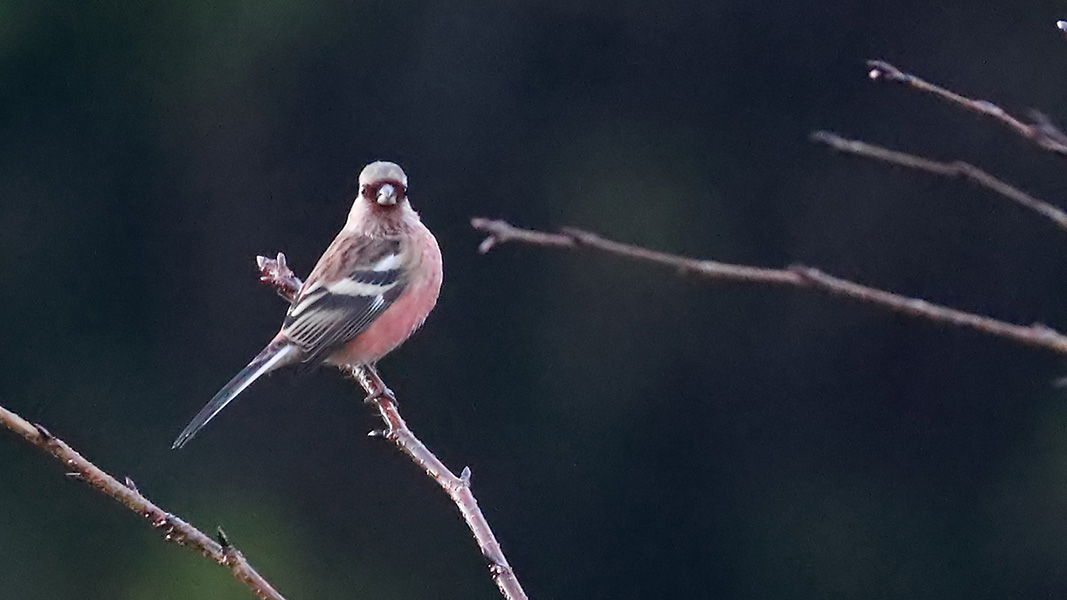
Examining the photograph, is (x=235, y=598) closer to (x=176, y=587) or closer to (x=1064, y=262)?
(x=176, y=587)

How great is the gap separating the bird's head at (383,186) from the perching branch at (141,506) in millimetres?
2183

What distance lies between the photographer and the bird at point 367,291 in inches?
133

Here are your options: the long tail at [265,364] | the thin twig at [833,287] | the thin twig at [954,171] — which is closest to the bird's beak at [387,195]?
the long tail at [265,364]

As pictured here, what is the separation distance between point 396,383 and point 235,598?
173 centimetres

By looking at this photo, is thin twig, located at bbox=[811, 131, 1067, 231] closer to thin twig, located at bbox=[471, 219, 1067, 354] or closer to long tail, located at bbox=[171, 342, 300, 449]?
thin twig, located at bbox=[471, 219, 1067, 354]

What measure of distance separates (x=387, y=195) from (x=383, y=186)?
53mm

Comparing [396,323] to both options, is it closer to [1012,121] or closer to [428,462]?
[428,462]

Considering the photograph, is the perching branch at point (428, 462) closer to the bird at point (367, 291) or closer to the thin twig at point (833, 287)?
the bird at point (367, 291)

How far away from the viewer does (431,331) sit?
37.4 ft

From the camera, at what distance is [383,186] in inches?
143

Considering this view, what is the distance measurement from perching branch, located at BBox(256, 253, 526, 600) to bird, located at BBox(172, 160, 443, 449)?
8 centimetres

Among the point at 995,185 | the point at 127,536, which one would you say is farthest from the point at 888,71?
the point at 127,536

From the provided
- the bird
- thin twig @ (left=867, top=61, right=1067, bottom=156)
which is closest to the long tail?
the bird

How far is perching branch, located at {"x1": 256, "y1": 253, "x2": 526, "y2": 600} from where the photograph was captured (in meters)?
1.52
